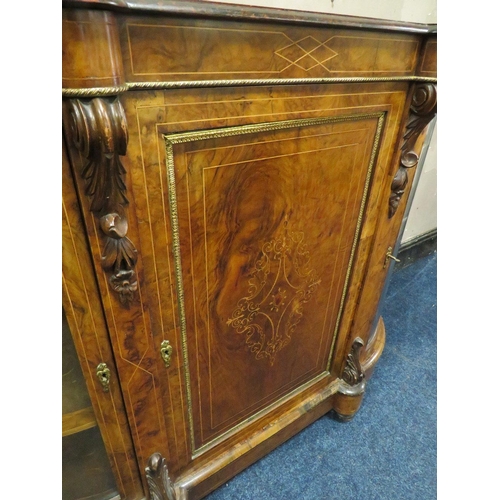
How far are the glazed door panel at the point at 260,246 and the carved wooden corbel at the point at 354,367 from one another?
0.44ft

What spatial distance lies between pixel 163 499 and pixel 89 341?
45cm

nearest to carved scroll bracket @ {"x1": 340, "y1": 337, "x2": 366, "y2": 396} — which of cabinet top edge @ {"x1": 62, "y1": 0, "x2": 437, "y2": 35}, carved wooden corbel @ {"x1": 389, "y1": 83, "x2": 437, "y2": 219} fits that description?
carved wooden corbel @ {"x1": 389, "y1": 83, "x2": 437, "y2": 219}

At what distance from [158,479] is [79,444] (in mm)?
195

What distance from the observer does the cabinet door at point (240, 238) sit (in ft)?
1.82

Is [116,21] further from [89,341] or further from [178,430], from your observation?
[178,430]

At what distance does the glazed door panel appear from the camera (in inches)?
24.0

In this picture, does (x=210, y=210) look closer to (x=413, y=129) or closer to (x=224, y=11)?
(x=224, y=11)

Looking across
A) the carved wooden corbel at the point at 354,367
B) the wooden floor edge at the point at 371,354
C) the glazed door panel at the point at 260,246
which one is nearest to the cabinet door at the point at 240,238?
the glazed door panel at the point at 260,246

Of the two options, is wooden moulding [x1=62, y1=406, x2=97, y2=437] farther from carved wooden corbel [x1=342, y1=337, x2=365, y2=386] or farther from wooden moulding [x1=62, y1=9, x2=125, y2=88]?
carved wooden corbel [x1=342, y1=337, x2=365, y2=386]

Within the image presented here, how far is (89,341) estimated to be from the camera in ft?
1.94

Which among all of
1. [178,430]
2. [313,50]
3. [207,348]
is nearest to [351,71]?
[313,50]

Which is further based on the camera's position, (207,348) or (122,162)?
(207,348)

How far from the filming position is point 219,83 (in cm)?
52

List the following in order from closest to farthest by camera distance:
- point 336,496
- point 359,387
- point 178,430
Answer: point 178,430 → point 336,496 → point 359,387
